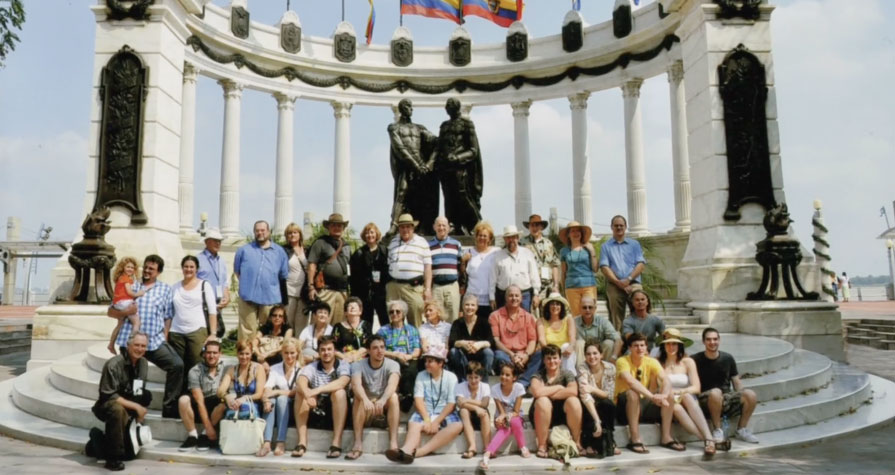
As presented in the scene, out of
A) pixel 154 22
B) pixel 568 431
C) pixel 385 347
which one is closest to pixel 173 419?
pixel 385 347

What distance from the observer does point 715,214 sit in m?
13.2

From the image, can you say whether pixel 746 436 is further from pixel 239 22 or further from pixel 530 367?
pixel 239 22

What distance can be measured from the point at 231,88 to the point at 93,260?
1687 cm

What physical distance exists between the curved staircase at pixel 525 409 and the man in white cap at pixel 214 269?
1325 mm

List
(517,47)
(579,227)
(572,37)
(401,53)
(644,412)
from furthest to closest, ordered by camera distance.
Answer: (401,53) → (517,47) → (572,37) → (579,227) → (644,412)

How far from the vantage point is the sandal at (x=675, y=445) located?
6.35 meters

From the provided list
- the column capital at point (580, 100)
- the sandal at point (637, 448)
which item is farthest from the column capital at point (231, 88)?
the sandal at point (637, 448)

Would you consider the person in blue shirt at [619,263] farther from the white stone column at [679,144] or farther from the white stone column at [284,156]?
the white stone column at [284,156]

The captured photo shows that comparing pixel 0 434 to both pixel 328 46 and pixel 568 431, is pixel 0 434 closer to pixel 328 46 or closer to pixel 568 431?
pixel 568 431

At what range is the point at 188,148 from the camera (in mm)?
24859

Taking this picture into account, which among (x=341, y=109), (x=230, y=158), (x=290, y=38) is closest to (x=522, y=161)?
(x=341, y=109)

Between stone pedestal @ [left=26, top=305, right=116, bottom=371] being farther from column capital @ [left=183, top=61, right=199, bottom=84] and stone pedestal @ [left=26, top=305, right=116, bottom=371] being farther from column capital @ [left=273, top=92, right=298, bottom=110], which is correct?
column capital @ [left=273, top=92, right=298, bottom=110]

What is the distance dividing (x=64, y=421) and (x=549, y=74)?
24947mm

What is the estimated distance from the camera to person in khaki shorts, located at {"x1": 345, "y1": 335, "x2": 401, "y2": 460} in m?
6.27
